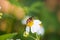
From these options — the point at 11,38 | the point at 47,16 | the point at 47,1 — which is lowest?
the point at 11,38

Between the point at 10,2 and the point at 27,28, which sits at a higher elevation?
the point at 10,2

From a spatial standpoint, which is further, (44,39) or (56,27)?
(56,27)

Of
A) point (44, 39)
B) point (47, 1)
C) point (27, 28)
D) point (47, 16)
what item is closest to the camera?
point (27, 28)

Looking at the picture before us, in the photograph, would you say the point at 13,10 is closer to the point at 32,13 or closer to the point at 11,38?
the point at 32,13

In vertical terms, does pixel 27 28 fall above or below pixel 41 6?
below

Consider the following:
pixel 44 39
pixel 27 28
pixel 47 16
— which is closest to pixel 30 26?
pixel 27 28

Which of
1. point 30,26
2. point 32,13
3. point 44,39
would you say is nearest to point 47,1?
point 32,13

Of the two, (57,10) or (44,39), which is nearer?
(44,39)

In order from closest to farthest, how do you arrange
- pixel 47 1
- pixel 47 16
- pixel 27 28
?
pixel 27 28 < pixel 47 16 < pixel 47 1

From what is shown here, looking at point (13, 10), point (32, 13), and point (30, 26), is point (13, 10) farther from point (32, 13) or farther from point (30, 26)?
point (30, 26)
